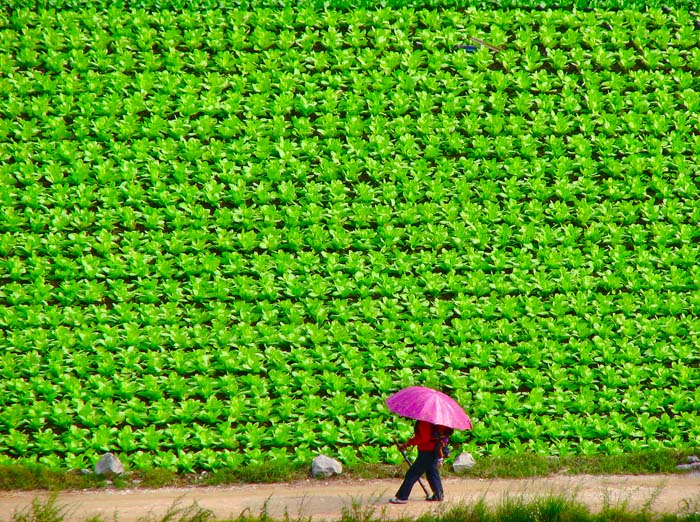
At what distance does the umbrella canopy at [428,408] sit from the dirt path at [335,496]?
2.38 feet

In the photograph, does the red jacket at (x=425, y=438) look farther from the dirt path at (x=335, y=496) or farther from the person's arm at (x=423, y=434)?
the dirt path at (x=335, y=496)

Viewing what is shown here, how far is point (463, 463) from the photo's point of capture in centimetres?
752

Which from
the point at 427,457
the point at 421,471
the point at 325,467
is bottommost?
the point at 325,467

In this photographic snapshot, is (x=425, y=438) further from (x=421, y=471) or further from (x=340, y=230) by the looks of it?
(x=340, y=230)

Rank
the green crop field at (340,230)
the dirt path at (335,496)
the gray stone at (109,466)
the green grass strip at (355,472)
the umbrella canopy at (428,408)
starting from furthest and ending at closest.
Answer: the green crop field at (340,230)
the gray stone at (109,466)
the green grass strip at (355,472)
the dirt path at (335,496)
the umbrella canopy at (428,408)

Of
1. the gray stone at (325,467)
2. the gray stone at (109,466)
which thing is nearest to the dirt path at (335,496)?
the gray stone at (325,467)

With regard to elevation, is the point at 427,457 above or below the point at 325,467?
above

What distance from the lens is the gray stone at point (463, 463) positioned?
7492mm

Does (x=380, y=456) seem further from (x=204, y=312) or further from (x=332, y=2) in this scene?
(x=332, y=2)

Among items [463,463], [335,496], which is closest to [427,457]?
[335,496]

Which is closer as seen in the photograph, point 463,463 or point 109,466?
point 109,466

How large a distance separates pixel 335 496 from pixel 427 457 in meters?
1.02

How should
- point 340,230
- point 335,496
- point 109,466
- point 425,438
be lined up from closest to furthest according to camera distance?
point 425,438, point 335,496, point 109,466, point 340,230

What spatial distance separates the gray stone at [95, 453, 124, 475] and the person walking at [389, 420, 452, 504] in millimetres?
2753
